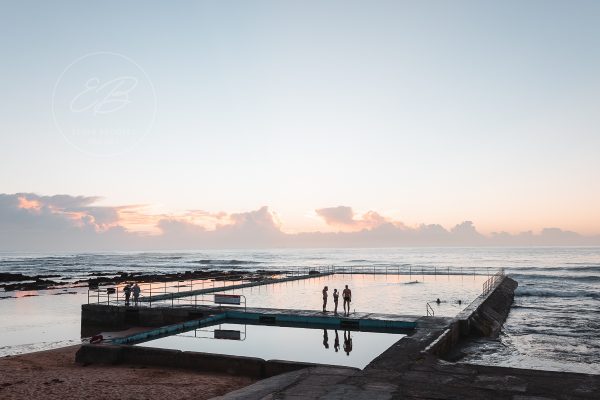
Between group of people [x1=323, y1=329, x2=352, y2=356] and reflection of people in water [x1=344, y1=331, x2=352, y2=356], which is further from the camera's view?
group of people [x1=323, y1=329, x2=352, y2=356]

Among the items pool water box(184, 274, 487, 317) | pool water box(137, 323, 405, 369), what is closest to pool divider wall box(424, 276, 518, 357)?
pool water box(184, 274, 487, 317)

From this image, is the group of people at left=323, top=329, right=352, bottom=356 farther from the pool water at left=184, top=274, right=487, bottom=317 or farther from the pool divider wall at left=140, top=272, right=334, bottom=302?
the pool divider wall at left=140, top=272, right=334, bottom=302

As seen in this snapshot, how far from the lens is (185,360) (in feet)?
50.9

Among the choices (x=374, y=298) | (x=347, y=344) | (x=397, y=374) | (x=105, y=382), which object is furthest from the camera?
(x=374, y=298)

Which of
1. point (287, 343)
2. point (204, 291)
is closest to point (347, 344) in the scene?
point (287, 343)

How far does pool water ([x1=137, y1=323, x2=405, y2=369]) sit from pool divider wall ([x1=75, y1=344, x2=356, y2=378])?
1.56 meters

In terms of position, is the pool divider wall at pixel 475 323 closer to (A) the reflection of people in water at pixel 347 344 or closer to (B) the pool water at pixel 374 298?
(B) the pool water at pixel 374 298

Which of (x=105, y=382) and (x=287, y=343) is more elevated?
(x=287, y=343)

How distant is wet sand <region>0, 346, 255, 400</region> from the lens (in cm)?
1281

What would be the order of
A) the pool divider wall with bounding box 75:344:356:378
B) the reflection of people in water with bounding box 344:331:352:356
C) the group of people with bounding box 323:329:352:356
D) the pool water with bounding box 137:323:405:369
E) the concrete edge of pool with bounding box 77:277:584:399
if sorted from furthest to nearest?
the group of people with bounding box 323:329:352:356 < the reflection of people in water with bounding box 344:331:352:356 < the pool water with bounding box 137:323:405:369 < the pool divider wall with bounding box 75:344:356:378 < the concrete edge of pool with bounding box 77:277:584:399

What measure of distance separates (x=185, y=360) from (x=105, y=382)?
2.42 meters

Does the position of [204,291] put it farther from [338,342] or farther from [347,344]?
[347,344]

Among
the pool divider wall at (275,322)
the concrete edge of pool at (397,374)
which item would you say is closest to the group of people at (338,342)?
the pool divider wall at (275,322)

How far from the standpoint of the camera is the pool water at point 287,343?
1616 centimetres
